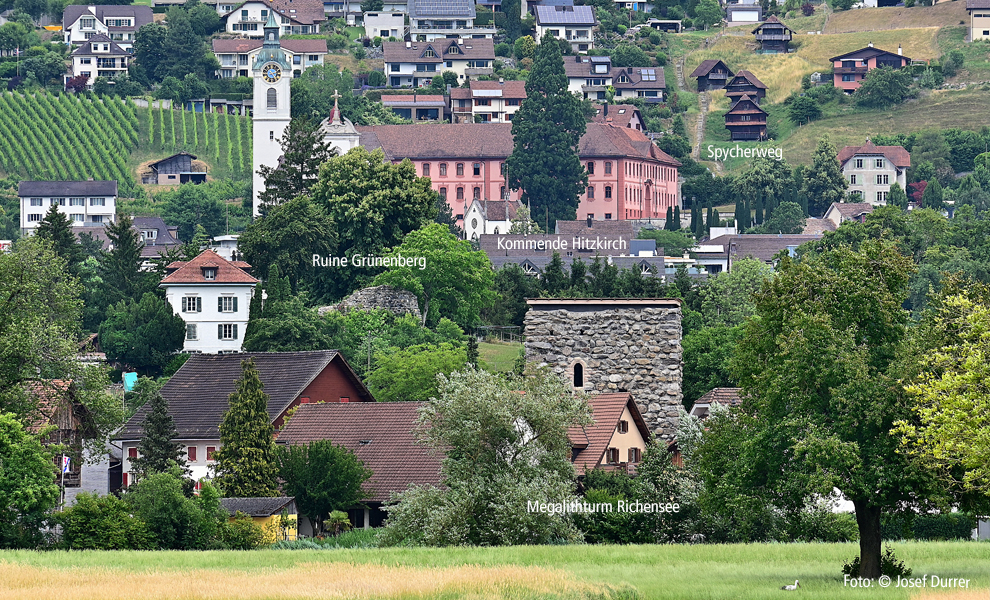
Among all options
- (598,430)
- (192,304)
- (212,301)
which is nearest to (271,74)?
(192,304)

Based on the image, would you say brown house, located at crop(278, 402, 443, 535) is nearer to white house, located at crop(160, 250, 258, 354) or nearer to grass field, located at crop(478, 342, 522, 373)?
grass field, located at crop(478, 342, 522, 373)

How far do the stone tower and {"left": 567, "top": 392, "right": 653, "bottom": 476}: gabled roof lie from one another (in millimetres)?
2825

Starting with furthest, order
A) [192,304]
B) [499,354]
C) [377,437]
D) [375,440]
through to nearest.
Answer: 1. [192,304]
2. [499,354]
3. [377,437]
4. [375,440]

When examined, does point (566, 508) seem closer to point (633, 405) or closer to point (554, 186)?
point (633, 405)

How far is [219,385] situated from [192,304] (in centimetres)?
3182

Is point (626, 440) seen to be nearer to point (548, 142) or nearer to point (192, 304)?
point (192, 304)

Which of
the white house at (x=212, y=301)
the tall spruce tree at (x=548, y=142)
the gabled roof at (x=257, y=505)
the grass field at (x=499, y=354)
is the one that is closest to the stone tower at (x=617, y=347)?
the gabled roof at (x=257, y=505)

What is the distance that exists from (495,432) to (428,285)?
205 ft

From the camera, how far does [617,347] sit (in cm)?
7588

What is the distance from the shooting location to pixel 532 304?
247 ft

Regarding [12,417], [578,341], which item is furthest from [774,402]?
[578,341]

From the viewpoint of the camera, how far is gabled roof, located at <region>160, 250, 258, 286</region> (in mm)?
115250

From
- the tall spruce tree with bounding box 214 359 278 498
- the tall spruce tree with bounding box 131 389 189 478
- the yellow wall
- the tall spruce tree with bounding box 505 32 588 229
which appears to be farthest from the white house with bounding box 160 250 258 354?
the tall spruce tree with bounding box 505 32 588 229

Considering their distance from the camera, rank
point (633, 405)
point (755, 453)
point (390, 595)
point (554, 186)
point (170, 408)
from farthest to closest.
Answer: point (554, 186)
point (170, 408)
point (633, 405)
point (755, 453)
point (390, 595)
